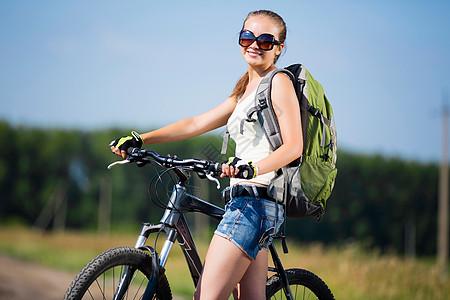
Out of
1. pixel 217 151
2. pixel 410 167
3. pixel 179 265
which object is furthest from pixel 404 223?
pixel 217 151

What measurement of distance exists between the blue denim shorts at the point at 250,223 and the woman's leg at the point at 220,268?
3 centimetres

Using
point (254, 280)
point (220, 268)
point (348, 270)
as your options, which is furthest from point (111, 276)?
point (348, 270)

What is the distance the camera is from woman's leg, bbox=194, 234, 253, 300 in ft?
8.49

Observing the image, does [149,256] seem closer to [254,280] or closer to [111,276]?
[111,276]

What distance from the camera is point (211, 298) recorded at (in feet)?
8.52

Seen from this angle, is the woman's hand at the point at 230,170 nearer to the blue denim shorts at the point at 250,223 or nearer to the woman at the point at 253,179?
the woman at the point at 253,179

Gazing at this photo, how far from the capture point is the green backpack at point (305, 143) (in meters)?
2.64

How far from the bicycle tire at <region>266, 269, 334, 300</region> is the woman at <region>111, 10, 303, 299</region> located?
1.07 ft

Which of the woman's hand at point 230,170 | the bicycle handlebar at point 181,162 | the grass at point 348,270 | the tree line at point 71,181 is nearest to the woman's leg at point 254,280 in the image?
the bicycle handlebar at point 181,162

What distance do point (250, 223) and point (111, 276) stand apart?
709 mm

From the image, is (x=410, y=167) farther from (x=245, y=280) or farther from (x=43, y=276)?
(x=245, y=280)

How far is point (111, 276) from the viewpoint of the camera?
2588 mm

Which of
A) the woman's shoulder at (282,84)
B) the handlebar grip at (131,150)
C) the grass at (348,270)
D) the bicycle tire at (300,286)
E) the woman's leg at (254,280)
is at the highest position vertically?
the woman's shoulder at (282,84)

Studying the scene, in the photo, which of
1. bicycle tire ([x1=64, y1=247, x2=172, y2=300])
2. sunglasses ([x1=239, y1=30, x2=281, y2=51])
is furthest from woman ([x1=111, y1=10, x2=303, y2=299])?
bicycle tire ([x1=64, y1=247, x2=172, y2=300])
